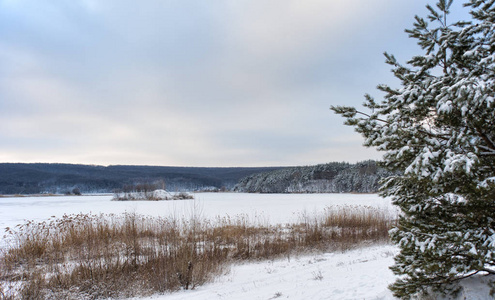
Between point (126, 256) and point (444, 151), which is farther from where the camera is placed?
point (126, 256)

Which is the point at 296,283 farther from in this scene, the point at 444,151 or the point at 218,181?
the point at 218,181

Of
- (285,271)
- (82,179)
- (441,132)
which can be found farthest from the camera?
(82,179)

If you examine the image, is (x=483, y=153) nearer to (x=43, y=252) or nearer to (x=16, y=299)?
Answer: (x=16, y=299)

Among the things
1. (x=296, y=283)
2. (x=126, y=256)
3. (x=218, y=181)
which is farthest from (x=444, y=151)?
(x=218, y=181)

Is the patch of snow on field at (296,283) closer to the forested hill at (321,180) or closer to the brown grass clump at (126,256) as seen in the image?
the brown grass clump at (126,256)

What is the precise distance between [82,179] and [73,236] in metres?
126

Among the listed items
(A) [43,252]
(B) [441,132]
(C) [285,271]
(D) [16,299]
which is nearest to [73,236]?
(A) [43,252]

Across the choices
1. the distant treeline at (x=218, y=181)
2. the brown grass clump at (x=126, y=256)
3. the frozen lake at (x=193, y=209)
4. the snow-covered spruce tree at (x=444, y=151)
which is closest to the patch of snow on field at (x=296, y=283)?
the brown grass clump at (x=126, y=256)

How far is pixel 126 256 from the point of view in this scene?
7766 mm

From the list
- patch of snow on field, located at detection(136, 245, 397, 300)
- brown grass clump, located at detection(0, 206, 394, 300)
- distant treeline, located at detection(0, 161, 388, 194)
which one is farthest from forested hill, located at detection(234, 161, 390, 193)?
patch of snow on field, located at detection(136, 245, 397, 300)

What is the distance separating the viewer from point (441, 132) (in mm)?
3232

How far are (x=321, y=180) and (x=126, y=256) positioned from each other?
284 feet

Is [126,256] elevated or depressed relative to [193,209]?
elevated

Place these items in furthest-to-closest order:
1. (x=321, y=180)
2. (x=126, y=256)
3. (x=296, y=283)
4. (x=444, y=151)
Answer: (x=321, y=180) → (x=126, y=256) → (x=296, y=283) → (x=444, y=151)
